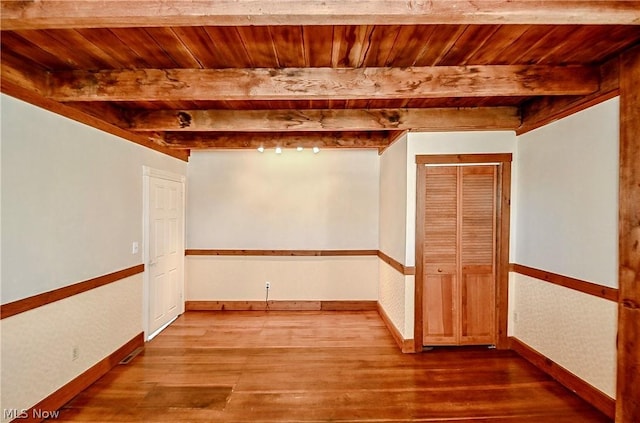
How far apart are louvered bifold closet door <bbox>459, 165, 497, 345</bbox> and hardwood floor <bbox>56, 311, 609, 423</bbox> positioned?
0.26 metres

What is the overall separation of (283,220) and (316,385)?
8.55ft

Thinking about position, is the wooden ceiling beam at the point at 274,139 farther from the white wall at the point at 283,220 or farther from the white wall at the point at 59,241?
the white wall at the point at 59,241

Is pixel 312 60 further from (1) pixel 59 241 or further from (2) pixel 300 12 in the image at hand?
(1) pixel 59 241

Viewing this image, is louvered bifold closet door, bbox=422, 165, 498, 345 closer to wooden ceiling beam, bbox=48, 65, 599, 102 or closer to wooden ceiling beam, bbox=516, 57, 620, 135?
wooden ceiling beam, bbox=516, 57, 620, 135

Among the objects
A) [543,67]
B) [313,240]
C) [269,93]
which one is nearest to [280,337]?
[313,240]

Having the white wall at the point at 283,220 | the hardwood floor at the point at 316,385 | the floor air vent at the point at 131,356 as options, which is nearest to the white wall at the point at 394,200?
the white wall at the point at 283,220

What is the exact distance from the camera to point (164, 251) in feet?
13.9

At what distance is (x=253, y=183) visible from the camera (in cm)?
496

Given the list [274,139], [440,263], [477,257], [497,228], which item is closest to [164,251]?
[274,139]

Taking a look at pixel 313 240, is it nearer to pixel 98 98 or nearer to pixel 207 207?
pixel 207 207

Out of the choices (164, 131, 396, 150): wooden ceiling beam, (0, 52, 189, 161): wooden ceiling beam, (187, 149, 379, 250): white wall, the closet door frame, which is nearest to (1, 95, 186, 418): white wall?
(0, 52, 189, 161): wooden ceiling beam

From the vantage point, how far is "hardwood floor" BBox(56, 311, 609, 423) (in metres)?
2.47

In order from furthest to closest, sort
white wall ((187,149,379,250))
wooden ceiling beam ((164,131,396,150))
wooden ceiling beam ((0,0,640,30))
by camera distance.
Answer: white wall ((187,149,379,250))
wooden ceiling beam ((164,131,396,150))
wooden ceiling beam ((0,0,640,30))

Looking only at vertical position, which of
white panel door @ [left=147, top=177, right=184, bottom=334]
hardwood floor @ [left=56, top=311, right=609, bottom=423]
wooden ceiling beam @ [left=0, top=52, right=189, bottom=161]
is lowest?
hardwood floor @ [left=56, top=311, right=609, bottom=423]
